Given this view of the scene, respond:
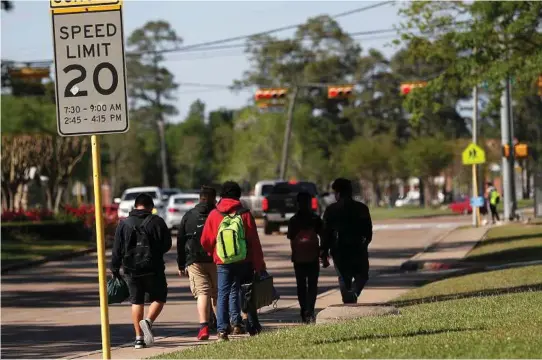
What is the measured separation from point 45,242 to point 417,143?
167ft

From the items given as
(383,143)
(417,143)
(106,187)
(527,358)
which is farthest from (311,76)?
(527,358)

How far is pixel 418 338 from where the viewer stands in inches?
461

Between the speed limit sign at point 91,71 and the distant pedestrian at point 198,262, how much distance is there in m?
5.36

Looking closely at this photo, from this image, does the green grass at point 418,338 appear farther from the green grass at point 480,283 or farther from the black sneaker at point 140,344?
the green grass at point 480,283

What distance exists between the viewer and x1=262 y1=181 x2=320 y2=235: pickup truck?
4541 cm

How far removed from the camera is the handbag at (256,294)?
14719mm

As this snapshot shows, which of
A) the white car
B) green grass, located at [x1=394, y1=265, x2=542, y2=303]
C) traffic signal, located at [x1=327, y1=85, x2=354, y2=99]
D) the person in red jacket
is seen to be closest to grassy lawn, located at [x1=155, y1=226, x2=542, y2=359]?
the person in red jacket

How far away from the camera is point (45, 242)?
4328 cm

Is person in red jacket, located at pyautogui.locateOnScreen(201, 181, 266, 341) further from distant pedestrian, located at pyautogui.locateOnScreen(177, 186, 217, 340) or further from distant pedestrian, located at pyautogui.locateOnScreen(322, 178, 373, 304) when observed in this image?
distant pedestrian, located at pyautogui.locateOnScreen(322, 178, 373, 304)

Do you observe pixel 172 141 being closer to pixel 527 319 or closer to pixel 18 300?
pixel 18 300

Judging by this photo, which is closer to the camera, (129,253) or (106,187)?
(129,253)

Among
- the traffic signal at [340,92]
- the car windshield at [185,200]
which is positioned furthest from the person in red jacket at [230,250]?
the car windshield at [185,200]

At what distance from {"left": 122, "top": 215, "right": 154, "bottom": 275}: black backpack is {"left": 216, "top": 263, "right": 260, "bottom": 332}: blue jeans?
0.89 meters

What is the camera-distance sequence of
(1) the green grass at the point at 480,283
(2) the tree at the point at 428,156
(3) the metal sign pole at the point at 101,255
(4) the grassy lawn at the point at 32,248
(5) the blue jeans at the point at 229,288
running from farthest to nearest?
(2) the tree at the point at 428,156 → (4) the grassy lawn at the point at 32,248 → (1) the green grass at the point at 480,283 → (5) the blue jeans at the point at 229,288 → (3) the metal sign pole at the point at 101,255
